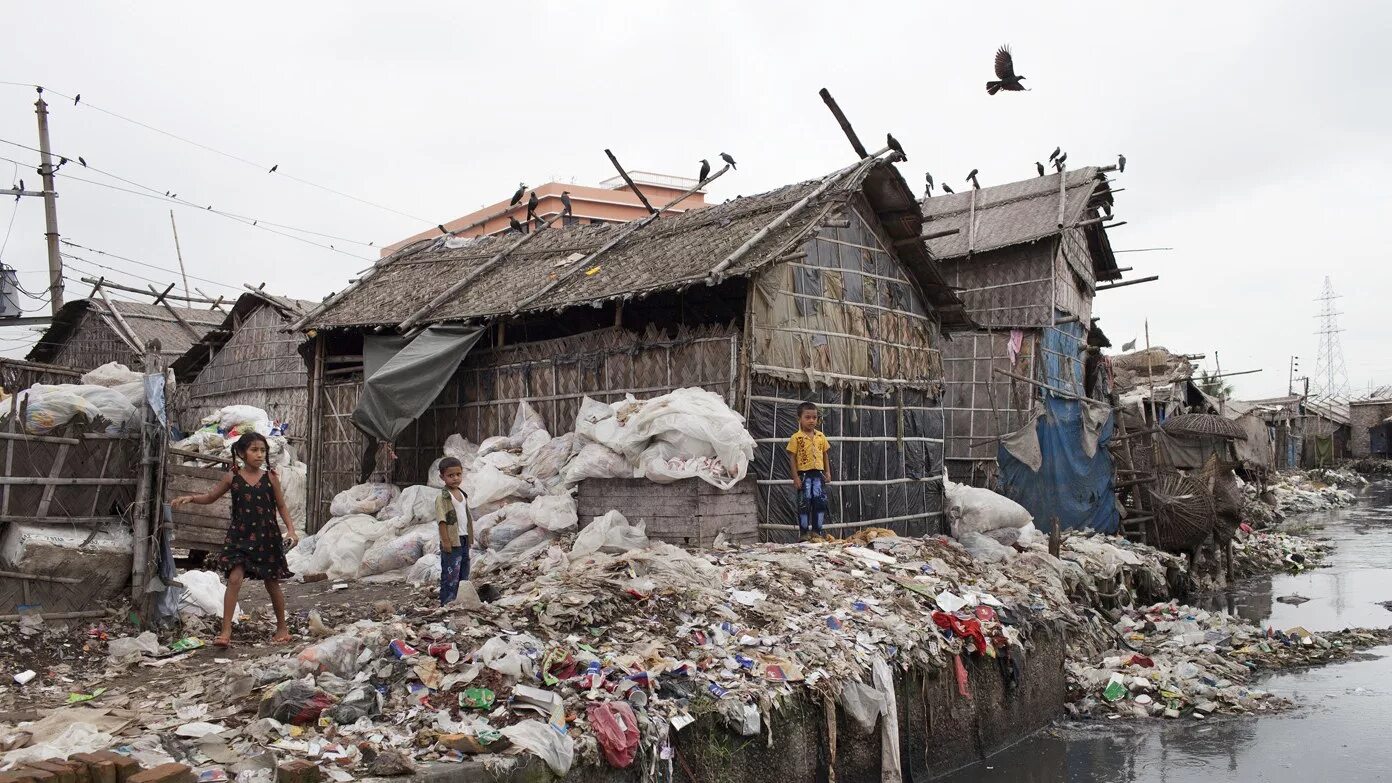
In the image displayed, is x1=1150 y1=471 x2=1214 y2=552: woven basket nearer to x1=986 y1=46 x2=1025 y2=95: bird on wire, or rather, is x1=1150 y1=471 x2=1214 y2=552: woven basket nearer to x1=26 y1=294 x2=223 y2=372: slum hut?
x1=986 y1=46 x2=1025 y2=95: bird on wire

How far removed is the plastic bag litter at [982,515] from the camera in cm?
1191

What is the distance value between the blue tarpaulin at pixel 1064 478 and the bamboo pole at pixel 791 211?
562 cm

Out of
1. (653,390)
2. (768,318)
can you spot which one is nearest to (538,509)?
(653,390)

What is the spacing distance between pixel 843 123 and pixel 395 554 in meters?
6.10

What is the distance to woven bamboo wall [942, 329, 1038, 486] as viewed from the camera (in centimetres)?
1530

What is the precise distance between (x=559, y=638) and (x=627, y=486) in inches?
153

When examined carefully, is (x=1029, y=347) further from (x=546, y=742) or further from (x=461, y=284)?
(x=546, y=742)

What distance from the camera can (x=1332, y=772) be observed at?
654 cm

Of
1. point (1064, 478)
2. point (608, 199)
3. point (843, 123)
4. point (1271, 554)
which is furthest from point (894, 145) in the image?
point (608, 199)

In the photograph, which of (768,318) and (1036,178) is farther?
(1036,178)

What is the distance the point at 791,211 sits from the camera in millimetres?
9945

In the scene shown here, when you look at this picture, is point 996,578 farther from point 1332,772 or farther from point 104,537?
point 104,537

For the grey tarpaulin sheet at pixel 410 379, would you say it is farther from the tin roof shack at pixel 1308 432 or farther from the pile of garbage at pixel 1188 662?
the tin roof shack at pixel 1308 432

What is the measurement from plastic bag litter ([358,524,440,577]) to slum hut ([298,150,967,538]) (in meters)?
1.71
